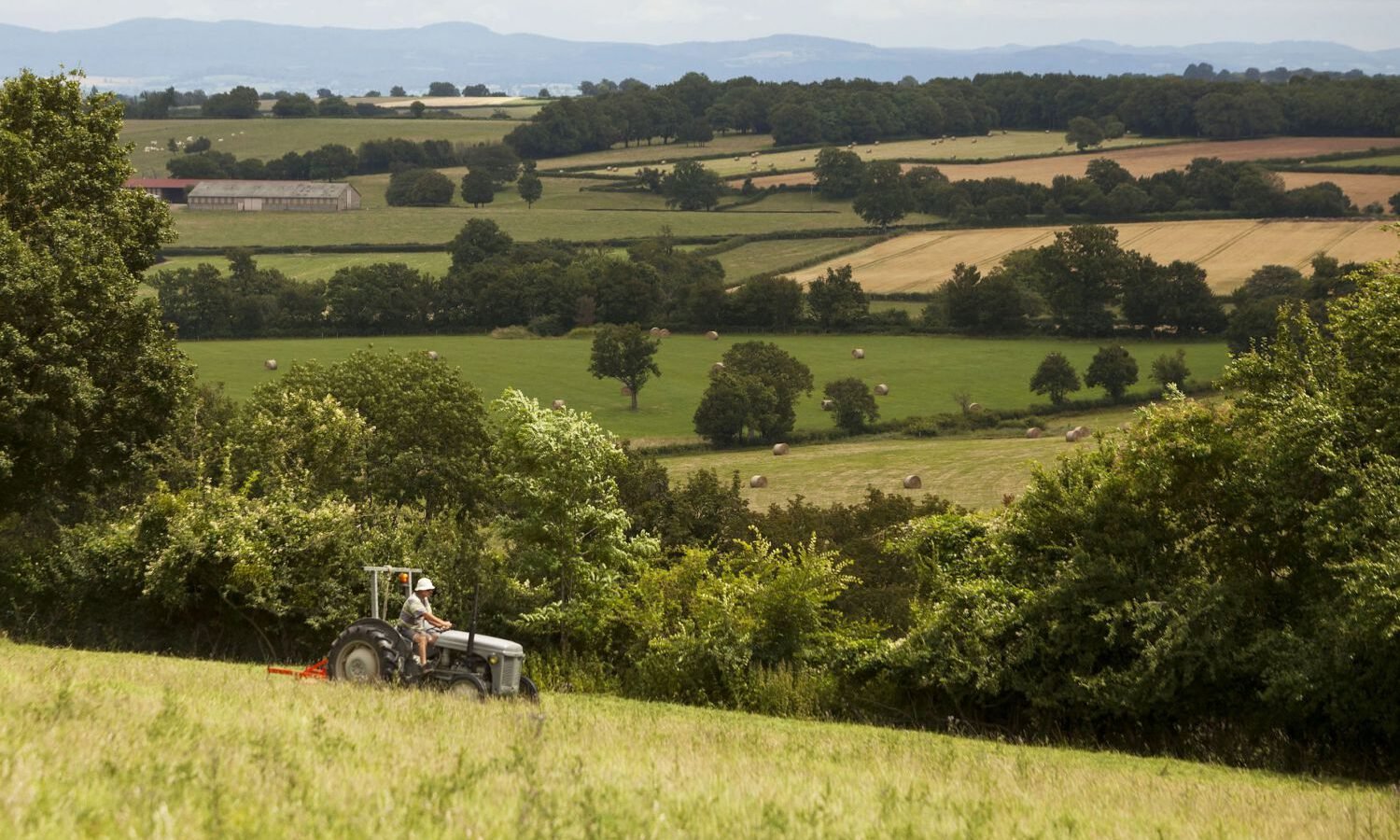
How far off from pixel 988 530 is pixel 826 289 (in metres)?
93.3

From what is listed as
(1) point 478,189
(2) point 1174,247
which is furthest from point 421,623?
(1) point 478,189

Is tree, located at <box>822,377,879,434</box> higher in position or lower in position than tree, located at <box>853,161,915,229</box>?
lower

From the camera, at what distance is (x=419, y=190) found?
18275 centimetres

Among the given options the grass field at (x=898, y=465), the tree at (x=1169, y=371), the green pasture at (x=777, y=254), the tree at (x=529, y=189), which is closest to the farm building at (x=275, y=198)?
the tree at (x=529, y=189)

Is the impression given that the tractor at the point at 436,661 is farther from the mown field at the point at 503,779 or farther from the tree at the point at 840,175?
the tree at the point at 840,175

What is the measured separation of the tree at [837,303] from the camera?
12250cm

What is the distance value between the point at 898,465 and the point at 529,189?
358 ft

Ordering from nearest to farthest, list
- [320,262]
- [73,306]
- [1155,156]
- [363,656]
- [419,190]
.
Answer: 1. [363,656]
2. [73,306]
3. [320,262]
4. [1155,156]
5. [419,190]

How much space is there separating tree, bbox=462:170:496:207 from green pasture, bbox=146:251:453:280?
3477cm

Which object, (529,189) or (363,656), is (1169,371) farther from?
(529,189)

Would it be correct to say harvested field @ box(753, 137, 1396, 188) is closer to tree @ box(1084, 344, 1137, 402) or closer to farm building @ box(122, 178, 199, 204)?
tree @ box(1084, 344, 1137, 402)

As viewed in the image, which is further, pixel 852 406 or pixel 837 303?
pixel 837 303

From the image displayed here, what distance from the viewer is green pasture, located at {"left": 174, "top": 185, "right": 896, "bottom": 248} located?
158 m

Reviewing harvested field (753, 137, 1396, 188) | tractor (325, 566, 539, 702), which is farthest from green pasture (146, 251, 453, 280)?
tractor (325, 566, 539, 702)
